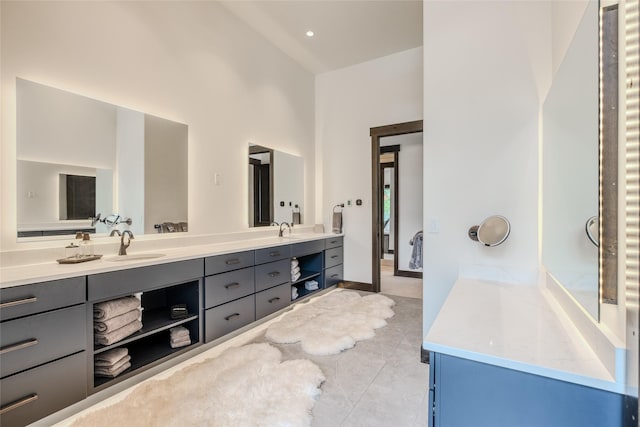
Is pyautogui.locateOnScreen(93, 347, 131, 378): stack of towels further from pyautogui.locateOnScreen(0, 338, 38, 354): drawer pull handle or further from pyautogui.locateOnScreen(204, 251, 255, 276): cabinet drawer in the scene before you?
pyautogui.locateOnScreen(204, 251, 255, 276): cabinet drawer

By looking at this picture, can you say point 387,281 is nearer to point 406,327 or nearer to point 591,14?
point 406,327

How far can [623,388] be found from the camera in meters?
0.73

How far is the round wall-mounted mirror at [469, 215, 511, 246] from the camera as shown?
5.92 ft

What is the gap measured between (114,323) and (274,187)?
2485mm

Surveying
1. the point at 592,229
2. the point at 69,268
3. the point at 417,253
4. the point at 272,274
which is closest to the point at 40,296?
the point at 69,268

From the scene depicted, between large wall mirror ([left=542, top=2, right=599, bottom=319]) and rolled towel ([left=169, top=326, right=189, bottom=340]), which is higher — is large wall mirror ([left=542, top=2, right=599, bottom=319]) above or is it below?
above

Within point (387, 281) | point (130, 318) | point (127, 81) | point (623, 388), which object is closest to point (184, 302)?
point (130, 318)

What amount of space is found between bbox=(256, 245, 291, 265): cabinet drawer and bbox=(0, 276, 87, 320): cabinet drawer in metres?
1.48

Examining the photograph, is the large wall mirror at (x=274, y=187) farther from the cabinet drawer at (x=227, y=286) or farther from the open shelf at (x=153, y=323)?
the open shelf at (x=153, y=323)

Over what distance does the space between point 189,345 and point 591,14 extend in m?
2.92

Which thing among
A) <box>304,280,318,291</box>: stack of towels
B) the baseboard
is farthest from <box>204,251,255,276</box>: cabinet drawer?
the baseboard

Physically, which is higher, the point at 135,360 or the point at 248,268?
the point at 248,268

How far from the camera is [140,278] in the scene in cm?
190

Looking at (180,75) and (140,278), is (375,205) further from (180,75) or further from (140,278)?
(140,278)
